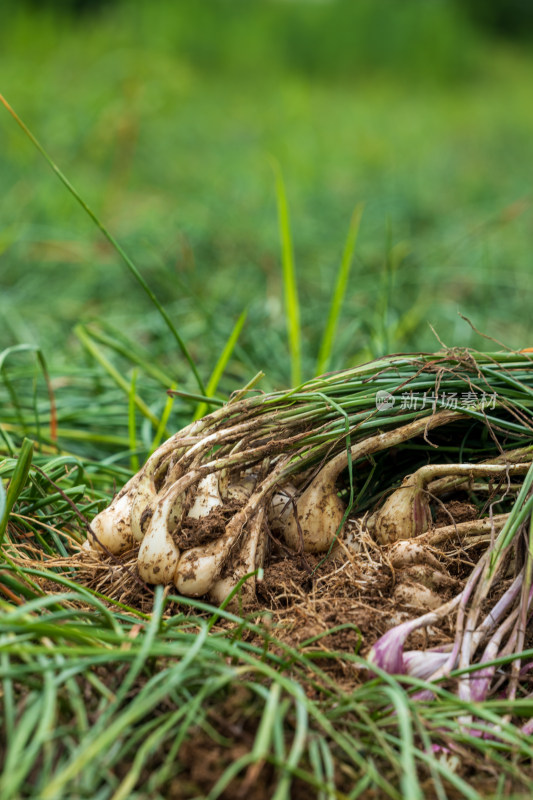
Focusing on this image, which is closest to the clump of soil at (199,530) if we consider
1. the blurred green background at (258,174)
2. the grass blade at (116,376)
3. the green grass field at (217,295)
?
the green grass field at (217,295)

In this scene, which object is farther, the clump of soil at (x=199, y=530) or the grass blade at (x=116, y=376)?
the grass blade at (x=116, y=376)

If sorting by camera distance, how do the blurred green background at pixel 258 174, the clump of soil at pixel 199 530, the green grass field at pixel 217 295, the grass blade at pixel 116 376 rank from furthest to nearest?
the blurred green background at pixel 258 174 → the grass blade at pixel 116 376 → the clump of soil at pixel 199 530 → the green grass field at pixel 217 295

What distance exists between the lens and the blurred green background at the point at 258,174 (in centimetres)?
266

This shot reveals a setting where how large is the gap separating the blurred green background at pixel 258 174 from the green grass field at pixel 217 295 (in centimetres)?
2

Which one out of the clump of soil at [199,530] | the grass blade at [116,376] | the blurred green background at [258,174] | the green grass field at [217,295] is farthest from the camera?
the blurred green background at [258,174]

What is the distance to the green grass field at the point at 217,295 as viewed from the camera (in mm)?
799

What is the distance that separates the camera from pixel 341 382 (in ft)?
3.90

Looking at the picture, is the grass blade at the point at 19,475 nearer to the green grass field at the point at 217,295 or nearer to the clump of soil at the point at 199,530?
the green grass field at the point at 217,295

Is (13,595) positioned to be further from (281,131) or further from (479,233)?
(281,131)

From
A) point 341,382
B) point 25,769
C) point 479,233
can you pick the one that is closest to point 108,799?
point 25,769

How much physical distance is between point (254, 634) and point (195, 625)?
0.09 metres

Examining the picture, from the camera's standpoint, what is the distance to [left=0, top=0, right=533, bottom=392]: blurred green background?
2664 millimetres

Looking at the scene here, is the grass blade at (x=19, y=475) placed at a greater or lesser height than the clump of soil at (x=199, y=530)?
greater

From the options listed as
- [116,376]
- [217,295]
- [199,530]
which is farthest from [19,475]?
[217,295]
